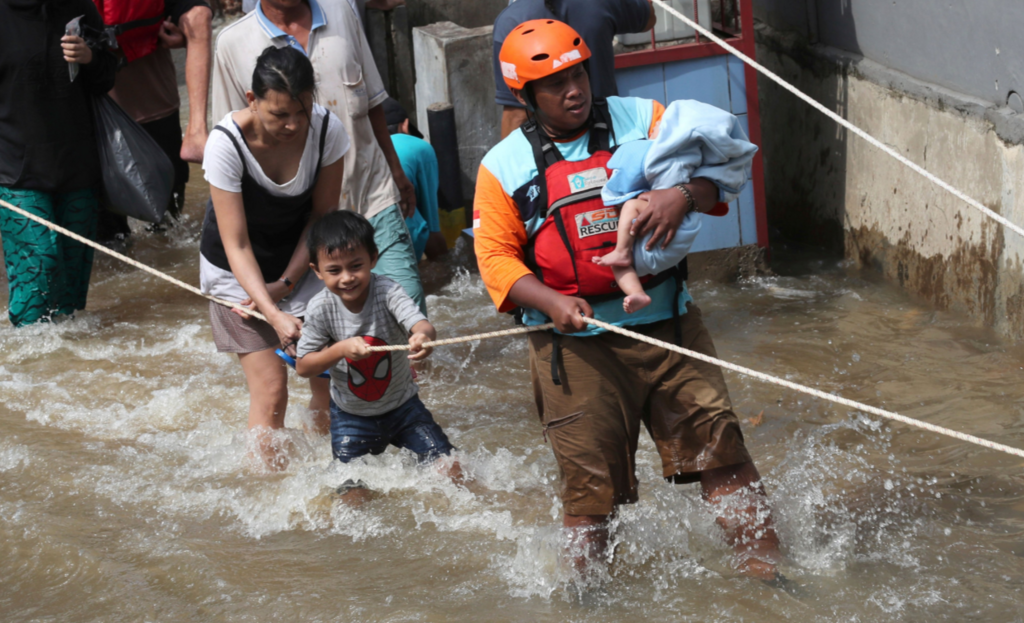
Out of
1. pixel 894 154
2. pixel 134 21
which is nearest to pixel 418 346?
pixel 894 154

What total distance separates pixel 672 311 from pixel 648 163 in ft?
1.64

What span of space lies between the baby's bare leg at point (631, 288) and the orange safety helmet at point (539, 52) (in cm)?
60

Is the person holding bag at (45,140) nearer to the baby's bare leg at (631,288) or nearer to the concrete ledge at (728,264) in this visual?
the concrete ledge at (728,264)

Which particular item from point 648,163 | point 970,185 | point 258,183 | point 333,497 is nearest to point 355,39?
point 258,183

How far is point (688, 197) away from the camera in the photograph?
305 cm

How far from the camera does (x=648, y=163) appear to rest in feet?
9.85

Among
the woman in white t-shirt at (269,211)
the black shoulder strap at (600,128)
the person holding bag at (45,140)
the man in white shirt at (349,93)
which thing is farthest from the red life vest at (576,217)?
the person holding bag at (45,140)

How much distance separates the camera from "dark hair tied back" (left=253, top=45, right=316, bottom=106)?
3.71 m

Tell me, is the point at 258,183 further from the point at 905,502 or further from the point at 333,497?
the point at 905,502

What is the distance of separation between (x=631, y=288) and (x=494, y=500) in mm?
1530

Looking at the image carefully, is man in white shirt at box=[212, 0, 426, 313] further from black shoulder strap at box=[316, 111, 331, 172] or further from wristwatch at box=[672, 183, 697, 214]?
wristwatch at box=[672, 183, 697, 214]

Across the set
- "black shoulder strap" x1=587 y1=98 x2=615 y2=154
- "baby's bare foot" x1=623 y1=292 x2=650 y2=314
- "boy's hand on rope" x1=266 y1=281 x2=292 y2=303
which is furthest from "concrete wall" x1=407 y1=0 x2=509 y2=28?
"baby's bare foot" x1=623 y1=292 x2=650 y2=314

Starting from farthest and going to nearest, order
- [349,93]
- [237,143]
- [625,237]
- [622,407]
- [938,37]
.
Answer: [938,37] → [349,93] → [237,143] → [622,407] → [625,237]

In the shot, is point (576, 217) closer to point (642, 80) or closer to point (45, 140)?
point (642, 80)
